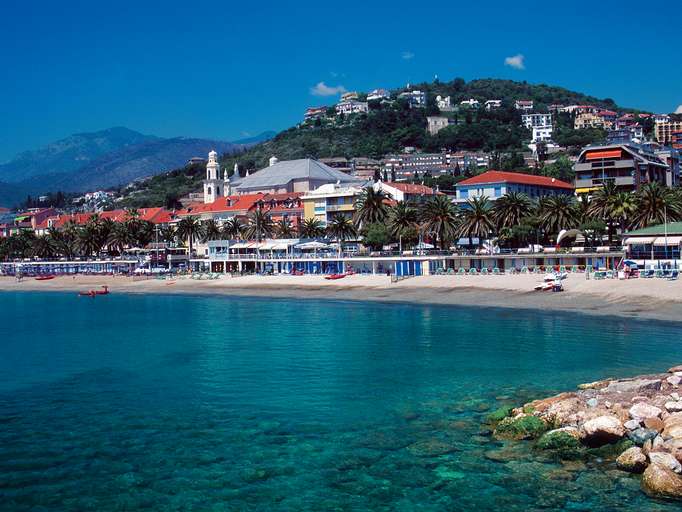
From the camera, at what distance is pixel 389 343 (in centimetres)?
3694

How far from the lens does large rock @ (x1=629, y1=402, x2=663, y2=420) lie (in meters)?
18.5

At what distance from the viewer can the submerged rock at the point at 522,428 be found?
19109 millimetres

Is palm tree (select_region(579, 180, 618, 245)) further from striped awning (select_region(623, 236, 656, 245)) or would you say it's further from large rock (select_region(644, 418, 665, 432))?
large rock (select_region(644, 418, 665, 432))

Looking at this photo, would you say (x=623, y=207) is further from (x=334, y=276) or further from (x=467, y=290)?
(x=334, y=276)

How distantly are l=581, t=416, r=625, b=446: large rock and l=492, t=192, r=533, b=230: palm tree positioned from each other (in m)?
55.8

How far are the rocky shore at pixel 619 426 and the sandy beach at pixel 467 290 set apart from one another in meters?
22.7

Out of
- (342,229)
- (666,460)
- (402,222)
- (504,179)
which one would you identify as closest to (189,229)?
(342,229)

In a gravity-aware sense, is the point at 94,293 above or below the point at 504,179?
below

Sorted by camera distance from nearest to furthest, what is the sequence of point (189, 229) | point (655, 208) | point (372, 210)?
point (655, 208)
point (372, 210)
point (189, 229)

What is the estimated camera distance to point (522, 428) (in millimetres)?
19234

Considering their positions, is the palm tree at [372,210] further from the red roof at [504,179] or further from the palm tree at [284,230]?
the red roof at [504,179]

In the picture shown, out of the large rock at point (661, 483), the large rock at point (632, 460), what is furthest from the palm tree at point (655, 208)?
the large rock at point (661, 483)

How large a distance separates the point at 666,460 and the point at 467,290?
44423 millimetres

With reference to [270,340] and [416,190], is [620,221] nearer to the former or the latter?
[416,190]
